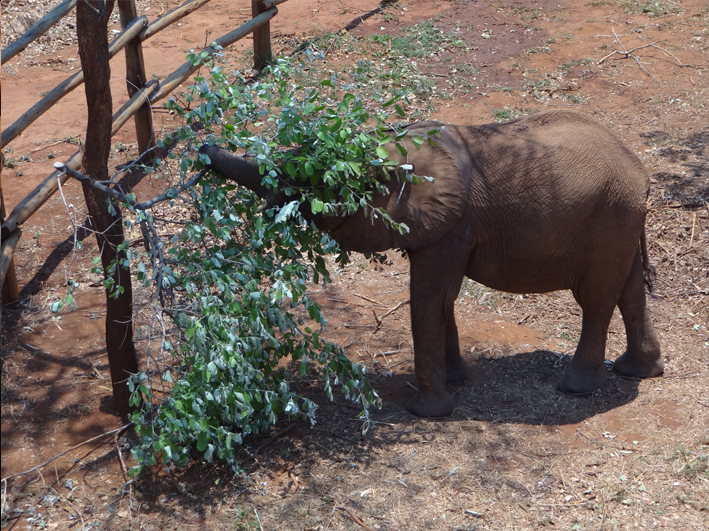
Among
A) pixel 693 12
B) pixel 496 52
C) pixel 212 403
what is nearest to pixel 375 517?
pixel 212 403

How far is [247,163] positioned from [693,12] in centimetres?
1093

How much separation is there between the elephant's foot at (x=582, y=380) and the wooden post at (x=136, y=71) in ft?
18.1

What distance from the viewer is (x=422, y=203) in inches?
199

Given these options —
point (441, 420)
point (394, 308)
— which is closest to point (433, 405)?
point (441, 420)

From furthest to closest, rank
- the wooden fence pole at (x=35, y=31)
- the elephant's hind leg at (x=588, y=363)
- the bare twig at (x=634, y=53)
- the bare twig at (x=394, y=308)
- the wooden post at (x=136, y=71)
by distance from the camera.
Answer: the bare twig at (x=634, y=53) → the wooden post at (x=136, y=71) → the bare twig at (x=394, y=308) → the wooden fence pole at (x=35, y=31) → the elephant's hind leg at (x=588, y=363)

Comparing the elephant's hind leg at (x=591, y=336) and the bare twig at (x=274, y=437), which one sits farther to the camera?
the elephant's hind leg at (x=591, y=336)

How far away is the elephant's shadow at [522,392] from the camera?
5.66 m

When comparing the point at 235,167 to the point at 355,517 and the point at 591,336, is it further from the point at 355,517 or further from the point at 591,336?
the point at 591,336

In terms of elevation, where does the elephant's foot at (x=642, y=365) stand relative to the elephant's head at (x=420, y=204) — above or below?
below

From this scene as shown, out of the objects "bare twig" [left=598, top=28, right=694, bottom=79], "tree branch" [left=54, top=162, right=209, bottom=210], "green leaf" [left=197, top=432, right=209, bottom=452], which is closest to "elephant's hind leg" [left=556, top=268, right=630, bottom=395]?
"green leaf" [left=197, top=432, right=209, bottom=452]

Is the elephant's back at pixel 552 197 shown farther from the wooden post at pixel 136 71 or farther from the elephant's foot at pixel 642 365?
the wooden post at pixel 136 71

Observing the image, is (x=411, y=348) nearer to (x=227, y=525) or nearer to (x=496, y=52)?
(x=227, y=525)

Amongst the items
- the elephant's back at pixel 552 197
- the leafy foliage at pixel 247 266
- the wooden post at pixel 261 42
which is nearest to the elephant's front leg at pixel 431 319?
the elephant's back at pixel 552 197

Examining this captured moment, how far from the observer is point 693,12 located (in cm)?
1277
